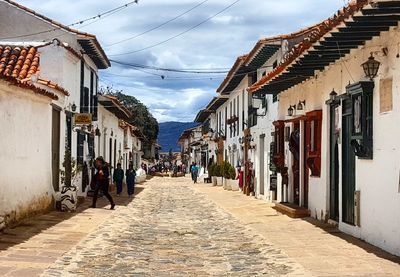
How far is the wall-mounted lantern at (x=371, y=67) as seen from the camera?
10023mm

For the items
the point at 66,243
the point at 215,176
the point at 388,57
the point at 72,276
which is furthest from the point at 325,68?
the point at 215,176

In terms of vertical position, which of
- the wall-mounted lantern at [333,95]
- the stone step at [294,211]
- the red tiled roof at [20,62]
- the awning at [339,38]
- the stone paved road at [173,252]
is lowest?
the stone paved road at [173,252]

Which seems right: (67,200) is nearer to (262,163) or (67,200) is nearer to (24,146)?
(24,146)

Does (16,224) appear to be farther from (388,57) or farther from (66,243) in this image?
(388,57)

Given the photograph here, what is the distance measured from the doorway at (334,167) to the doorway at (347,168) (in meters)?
0.74

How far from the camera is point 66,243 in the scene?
11.0m

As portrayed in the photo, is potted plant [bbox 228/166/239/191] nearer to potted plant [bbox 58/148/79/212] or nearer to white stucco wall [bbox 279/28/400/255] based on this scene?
potted plant [bbox 58/148/79/212]

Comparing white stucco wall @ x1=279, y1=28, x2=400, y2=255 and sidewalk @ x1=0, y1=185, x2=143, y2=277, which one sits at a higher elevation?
white stucco wall @ x1=279, y1=28, x2=400, y2=255

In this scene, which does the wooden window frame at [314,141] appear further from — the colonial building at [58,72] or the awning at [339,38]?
the colonial building at [58,72]

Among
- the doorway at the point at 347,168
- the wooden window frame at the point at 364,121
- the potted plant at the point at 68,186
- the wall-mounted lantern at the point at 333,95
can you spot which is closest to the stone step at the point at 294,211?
the doorway at the point at 347,168

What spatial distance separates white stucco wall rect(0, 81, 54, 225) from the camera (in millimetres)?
11961

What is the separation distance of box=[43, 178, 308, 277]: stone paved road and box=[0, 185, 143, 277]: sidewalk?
0.23 metres

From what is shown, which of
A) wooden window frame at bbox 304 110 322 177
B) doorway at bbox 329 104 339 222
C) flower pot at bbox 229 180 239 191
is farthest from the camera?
flower pot at bbox 229 180 239 191

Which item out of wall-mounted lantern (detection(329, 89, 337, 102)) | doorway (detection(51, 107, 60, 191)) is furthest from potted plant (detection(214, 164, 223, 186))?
wall-mounted lantern (detection(329, 89, 337, 102))
